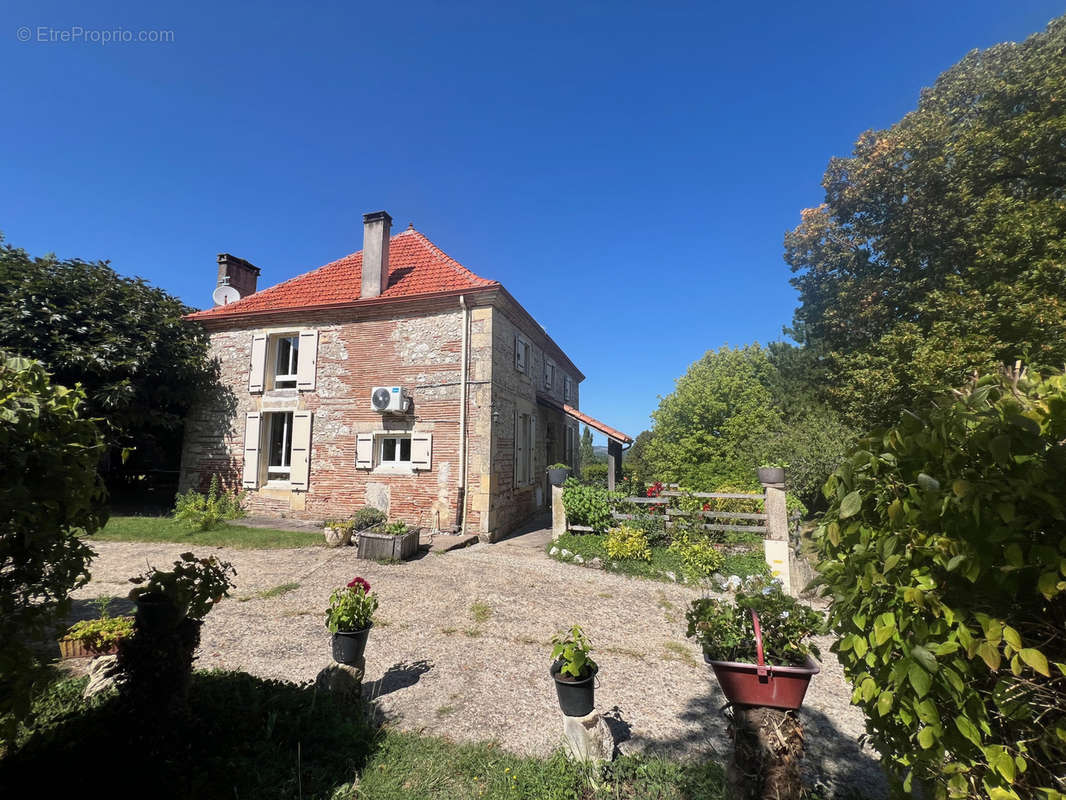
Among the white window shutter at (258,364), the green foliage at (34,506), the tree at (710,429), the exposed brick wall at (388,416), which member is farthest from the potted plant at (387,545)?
the tree at (710,429)

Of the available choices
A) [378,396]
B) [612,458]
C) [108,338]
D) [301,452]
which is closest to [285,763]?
[378,396]

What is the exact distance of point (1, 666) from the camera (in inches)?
58.9

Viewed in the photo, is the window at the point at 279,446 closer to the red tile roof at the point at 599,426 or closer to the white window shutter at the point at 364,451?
the white window shutter at the point at 364,451

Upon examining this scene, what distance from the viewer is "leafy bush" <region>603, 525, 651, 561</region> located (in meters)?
7.90

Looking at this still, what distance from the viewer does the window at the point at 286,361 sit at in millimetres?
11837

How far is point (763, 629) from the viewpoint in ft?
8.14

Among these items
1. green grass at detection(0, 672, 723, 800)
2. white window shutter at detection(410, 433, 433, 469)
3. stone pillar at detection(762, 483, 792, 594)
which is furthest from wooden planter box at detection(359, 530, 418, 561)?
stone pillar at detection(762, 483, 792, 594)

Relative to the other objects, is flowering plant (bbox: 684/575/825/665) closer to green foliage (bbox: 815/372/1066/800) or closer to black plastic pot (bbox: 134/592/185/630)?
green foliage (bbox: 815/372/1066/800)

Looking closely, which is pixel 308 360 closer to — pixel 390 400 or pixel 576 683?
pixel 390 400

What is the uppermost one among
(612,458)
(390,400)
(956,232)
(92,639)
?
(956,232)

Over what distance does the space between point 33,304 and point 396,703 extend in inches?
525

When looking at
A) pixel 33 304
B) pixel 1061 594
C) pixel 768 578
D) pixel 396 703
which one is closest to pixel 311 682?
pixel 396 703

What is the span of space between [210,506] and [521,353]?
8830 mm

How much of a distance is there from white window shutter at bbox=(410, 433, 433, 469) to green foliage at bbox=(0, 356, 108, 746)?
8105 millimetres
